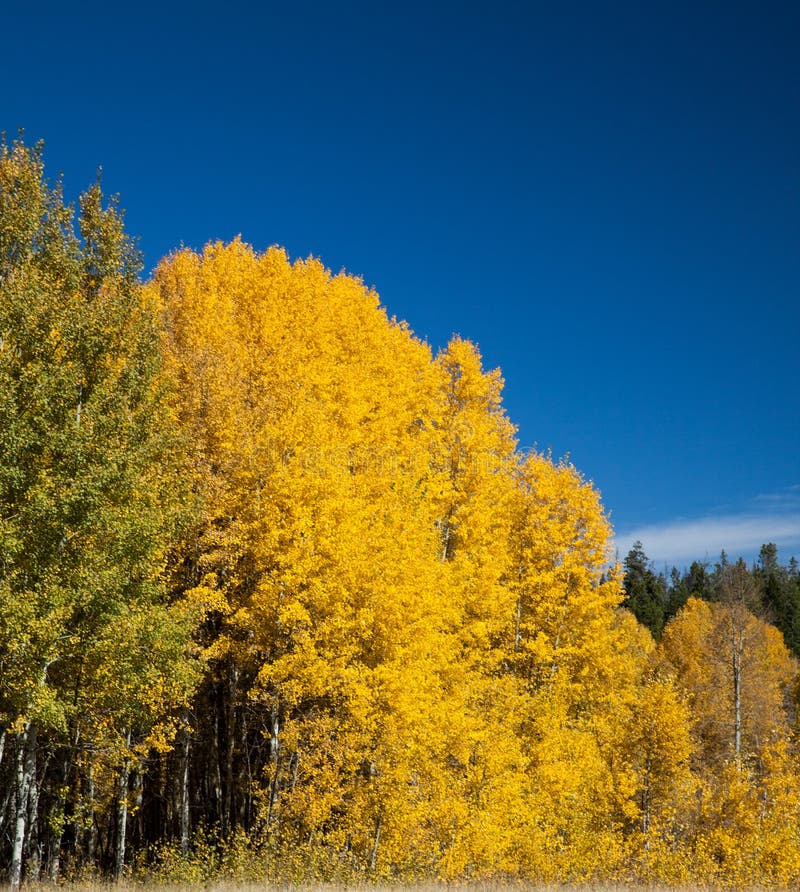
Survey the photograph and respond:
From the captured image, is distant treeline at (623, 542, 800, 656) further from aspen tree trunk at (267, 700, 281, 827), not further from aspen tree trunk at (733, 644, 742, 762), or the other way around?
aspen tree trunk at (267, 700, 281, 827)

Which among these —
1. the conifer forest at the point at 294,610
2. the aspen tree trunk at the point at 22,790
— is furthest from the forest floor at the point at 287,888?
the conifer forest at the point at 294,610

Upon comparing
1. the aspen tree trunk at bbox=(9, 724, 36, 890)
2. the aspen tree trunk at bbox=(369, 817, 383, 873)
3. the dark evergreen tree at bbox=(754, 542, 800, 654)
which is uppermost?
the dark evergreen tree at bbox=(754, 542, 800, 654)

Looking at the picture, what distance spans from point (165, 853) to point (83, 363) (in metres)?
11.4

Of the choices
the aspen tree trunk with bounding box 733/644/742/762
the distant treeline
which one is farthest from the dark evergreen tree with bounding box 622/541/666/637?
the aspen tree trunk with bounding box 733/644/742/762

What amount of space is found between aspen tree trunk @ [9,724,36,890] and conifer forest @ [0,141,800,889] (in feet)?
0.28

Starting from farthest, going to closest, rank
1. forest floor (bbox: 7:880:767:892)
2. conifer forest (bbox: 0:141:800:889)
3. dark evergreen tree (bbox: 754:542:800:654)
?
dark evergreen tree (bbox: 754:542:800:654) → conifer forest (bbox: 0:141:800:889) → forest floor (bbox: 7:880:767:892)

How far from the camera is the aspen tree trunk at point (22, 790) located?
14.5 metres

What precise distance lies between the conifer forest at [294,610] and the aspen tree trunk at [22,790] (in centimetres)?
9

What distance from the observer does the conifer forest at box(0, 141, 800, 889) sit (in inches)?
627

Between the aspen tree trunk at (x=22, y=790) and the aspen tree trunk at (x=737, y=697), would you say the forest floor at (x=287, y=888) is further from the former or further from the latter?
the aspen tree trunk at (x=737, y=697)

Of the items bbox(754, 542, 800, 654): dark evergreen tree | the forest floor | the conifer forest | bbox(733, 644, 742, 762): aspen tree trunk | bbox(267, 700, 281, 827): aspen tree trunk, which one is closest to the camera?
the forest floor

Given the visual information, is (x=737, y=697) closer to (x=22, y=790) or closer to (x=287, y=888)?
(x=287, y=888)

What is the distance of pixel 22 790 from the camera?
51.2 ft

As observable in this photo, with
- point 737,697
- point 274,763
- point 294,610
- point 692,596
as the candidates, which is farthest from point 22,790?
point 692,596
